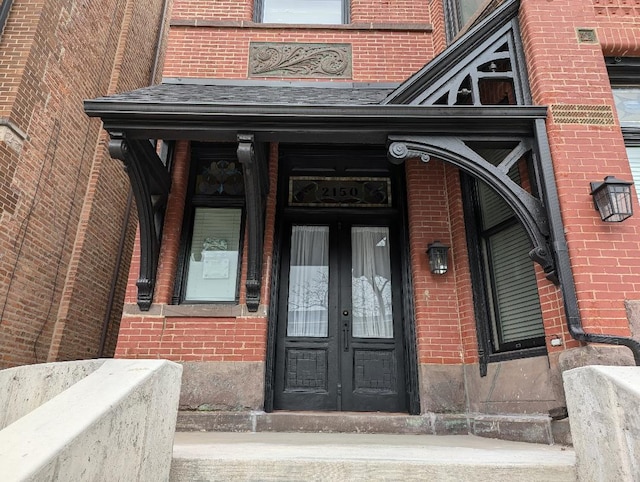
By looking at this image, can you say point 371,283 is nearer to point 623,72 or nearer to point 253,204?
point 253,204

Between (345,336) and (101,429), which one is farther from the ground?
(345,336)

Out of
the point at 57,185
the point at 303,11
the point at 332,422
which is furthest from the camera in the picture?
the point at 57,185

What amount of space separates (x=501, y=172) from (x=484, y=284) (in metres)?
1.46

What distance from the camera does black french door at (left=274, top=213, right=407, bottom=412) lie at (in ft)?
16.0

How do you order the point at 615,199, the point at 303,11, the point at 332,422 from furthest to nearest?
the point at 303,11 → the point at 332,422 → the point at 615,199

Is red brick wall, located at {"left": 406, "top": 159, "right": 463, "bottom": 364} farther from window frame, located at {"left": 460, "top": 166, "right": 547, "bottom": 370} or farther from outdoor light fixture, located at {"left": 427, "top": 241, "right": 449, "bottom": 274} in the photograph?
window frame, located at {"left": 460, "top": 166, "right": 547, "bottom": 370}

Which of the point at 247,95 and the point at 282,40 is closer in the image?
the point at 247,95

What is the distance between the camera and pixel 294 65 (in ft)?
19.6

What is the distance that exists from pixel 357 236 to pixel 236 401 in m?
2.52

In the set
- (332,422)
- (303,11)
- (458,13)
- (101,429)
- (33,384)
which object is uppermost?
(303,11)

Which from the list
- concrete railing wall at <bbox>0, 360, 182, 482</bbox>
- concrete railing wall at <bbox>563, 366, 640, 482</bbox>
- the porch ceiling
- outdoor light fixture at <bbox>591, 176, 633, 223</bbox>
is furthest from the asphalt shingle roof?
concrete railing wall at <bbox>563, 366, 640, 482</bbox>

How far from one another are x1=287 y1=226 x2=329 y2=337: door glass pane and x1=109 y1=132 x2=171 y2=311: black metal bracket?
5.47ft

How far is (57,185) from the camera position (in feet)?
22.2

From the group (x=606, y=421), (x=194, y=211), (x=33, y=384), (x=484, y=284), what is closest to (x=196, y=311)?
(x=194, y=211)
